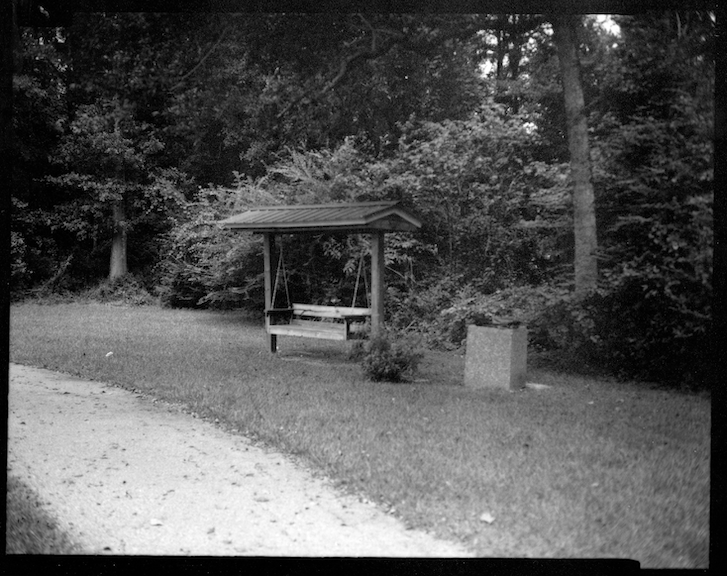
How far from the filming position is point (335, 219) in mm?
7773

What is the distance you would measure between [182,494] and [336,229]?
4.60m

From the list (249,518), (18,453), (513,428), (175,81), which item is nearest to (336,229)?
(175,81)

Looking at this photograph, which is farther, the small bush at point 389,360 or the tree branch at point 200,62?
the small bush at point 389,360

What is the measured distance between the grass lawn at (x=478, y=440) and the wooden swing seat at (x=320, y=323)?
0.36 metres

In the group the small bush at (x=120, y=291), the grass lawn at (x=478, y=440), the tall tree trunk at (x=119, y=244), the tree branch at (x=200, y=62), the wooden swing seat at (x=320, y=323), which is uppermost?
the tree branch at (x=200, y=62)

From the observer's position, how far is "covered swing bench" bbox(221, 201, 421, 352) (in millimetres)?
7738

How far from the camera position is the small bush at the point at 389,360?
686 cm

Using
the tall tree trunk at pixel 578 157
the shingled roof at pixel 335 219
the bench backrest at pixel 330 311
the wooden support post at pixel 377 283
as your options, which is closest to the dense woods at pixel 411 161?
the tall tree trunk at pixel 578 157

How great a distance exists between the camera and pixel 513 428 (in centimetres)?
501

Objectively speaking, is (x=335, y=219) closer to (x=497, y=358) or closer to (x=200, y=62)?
(x=497, y=358)

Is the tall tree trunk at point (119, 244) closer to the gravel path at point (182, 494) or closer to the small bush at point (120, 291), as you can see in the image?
the small bush at point (120, 291)

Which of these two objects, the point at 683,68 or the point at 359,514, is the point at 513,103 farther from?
the point at 359,514

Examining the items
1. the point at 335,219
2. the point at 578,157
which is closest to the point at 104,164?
the point at 335,219

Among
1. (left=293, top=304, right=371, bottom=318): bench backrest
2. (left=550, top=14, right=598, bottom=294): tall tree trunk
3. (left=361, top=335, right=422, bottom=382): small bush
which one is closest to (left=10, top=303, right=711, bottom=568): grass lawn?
(left=361, top=335, right=422, bottom=382): small bush
